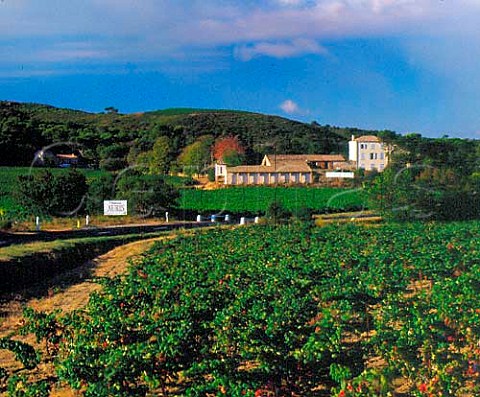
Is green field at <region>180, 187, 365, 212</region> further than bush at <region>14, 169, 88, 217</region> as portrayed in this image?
Yes

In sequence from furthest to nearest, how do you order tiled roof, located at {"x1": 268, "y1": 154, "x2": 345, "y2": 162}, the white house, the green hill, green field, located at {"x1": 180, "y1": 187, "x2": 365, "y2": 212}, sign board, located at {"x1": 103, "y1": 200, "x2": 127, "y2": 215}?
the white house, tiled roof, located at {"x1": 268, "y1": 154, "x2": 345, "y2": 162}, the green hill, green field, located at {"x1": 180, "y1": 187, "x2": 365, "y2": 212}, sign board, located at {"x1": 103, "y1": 200, "x2": 127, "y2": 215}

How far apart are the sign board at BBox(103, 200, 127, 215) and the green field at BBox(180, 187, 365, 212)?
6.31 m

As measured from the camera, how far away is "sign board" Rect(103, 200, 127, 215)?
45031 mm

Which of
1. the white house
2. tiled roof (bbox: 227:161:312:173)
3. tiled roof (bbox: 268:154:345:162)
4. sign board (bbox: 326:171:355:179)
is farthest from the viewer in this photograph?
the white house

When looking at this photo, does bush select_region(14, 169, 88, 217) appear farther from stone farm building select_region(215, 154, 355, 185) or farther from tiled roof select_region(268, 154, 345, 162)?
tiled roof select_region(268, 154, 345, 162)

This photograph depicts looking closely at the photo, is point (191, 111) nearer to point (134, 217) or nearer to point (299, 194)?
point (299, 194)

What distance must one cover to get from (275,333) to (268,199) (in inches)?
1848

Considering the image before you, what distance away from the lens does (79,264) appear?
29.3 metres

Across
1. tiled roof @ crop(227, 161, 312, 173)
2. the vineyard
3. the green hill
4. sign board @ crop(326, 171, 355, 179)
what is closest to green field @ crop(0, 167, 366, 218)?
tiled roof @ crop(227, 161, 312, 173)

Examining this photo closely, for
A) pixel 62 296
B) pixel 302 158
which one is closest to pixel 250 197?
pixel 302 158

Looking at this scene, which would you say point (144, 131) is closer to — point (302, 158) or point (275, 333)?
point (302, 158)

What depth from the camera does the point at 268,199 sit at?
58.9m

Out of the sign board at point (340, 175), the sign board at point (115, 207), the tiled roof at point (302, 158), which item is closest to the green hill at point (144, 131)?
the tiled roof at point (302, 158)

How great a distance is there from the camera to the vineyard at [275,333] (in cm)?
1041
